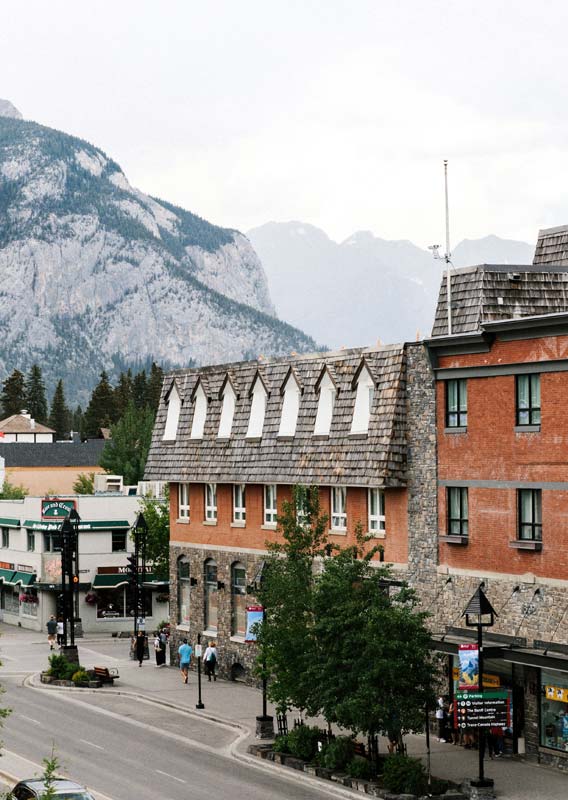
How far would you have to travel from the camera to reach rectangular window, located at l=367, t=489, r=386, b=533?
151 feet

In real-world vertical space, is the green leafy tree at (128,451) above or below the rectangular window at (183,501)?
above

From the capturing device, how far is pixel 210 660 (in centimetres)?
5588

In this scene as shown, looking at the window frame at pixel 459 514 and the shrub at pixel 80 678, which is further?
the shrub at pixel 80 678

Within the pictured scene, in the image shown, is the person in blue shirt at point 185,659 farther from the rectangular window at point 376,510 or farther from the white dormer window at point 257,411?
the rectangular window at point 376,510

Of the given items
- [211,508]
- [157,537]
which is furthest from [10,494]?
[211,508]

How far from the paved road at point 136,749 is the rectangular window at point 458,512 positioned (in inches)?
352

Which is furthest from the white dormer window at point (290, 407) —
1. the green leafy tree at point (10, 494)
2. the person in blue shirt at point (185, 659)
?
the green leafy tree at point (10, 494)

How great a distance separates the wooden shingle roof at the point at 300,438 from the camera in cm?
4441

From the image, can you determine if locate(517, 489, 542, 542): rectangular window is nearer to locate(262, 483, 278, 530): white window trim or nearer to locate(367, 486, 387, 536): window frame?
locate(367, 486, 387, 536): window frame

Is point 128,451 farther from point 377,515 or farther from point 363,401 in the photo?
point 377,515

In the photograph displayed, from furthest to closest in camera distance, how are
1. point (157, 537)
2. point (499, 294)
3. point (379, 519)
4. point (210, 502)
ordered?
point (157, 537) → point (210, 502) → point (379, 519) → point (499, 294)

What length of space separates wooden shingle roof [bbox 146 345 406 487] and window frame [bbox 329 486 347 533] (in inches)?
37.0

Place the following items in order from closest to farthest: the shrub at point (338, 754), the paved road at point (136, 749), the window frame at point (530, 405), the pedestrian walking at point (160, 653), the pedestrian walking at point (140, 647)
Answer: the paved road at point (136, 749) < the shrub at point (338, 754) < the window frame at point (530, 405) < the pedestrian walking at point (160, 653) < the pedestrian walking at point (140, 647)

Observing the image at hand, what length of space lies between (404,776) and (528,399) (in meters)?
10.9
